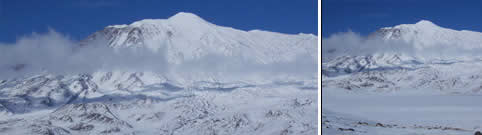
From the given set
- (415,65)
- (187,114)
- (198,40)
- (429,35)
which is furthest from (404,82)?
(187,114)

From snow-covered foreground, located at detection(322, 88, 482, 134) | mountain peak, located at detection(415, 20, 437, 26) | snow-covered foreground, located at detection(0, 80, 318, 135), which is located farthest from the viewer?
mountain peak, located at detection(415, 20, 437, 26)

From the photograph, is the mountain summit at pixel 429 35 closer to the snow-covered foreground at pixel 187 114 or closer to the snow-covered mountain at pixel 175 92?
the snow-covered mountain at pixel 175 92

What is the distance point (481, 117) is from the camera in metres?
5.06

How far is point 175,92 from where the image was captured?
187 inches

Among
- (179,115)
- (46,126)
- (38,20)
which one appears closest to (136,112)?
(179,115)

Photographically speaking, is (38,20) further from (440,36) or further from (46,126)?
(440,36)

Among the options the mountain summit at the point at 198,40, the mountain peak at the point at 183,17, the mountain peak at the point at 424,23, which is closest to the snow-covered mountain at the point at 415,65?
the mountain peak at the point at 424,23

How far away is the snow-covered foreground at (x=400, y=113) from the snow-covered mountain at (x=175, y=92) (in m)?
0.52

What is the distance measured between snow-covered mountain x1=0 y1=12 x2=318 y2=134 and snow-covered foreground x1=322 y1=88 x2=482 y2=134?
1.71 feet

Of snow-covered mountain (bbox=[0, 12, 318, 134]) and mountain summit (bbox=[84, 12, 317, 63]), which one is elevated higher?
mountain summit (bbox=[84, 12, 317, 63])

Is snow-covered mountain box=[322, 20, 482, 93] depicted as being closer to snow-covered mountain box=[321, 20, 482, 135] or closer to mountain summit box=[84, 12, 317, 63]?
snow-covered mountain box=[321, 20, 482, 135]

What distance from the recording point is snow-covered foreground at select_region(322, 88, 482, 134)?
5.12m

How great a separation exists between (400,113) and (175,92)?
1888mm

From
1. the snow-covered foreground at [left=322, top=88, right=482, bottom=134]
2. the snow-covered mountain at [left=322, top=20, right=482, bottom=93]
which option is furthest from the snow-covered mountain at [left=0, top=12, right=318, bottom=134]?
the snow-covered mountain at [left=322, top=20, right=482, bottom=93]
